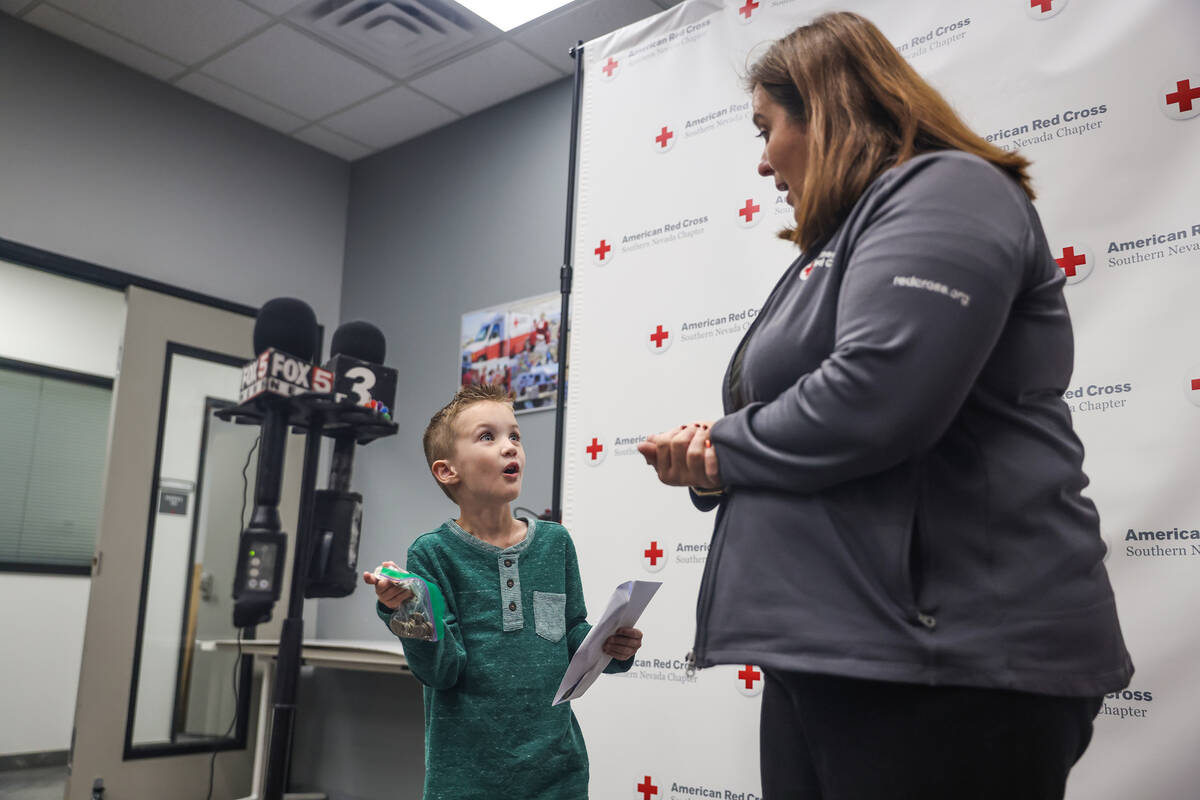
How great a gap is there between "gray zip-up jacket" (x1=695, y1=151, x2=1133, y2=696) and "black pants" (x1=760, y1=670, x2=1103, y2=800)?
0.09ft

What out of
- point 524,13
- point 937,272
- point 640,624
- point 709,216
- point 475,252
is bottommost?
point 640,624

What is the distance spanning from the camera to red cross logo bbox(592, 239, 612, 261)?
103 inches

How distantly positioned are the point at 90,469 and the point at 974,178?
625cm

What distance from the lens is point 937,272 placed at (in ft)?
2.55

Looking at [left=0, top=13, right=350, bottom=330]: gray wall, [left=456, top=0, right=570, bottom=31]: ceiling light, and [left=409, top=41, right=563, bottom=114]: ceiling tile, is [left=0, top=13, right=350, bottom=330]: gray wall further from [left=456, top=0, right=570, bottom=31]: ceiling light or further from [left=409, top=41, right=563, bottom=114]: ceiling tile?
[left=456, top=0, right=570, bottom=31]: ceiling light

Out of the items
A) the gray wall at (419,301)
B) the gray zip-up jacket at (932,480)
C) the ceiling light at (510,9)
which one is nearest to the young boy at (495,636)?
the gray zip-up jacket at (932,480)

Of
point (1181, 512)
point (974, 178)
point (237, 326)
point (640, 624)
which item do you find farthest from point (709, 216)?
point (237, 326)

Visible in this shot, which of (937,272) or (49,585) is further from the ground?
(937,272)

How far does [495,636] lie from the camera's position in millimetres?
1521

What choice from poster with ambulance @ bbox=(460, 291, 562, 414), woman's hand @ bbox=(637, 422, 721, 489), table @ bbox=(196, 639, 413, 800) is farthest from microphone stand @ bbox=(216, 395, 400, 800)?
woman's hand @ bbox=(637, 422, 721, 489)

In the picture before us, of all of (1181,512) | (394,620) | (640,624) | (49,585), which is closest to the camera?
(394,620)

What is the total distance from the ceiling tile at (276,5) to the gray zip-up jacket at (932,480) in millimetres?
3265

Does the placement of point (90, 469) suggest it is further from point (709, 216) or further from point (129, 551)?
point (709, 216)

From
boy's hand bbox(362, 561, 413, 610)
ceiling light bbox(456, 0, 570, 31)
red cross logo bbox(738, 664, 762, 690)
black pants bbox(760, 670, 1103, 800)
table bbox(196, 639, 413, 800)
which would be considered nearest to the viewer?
black pants bbox(760, 670, 1103, 800)
